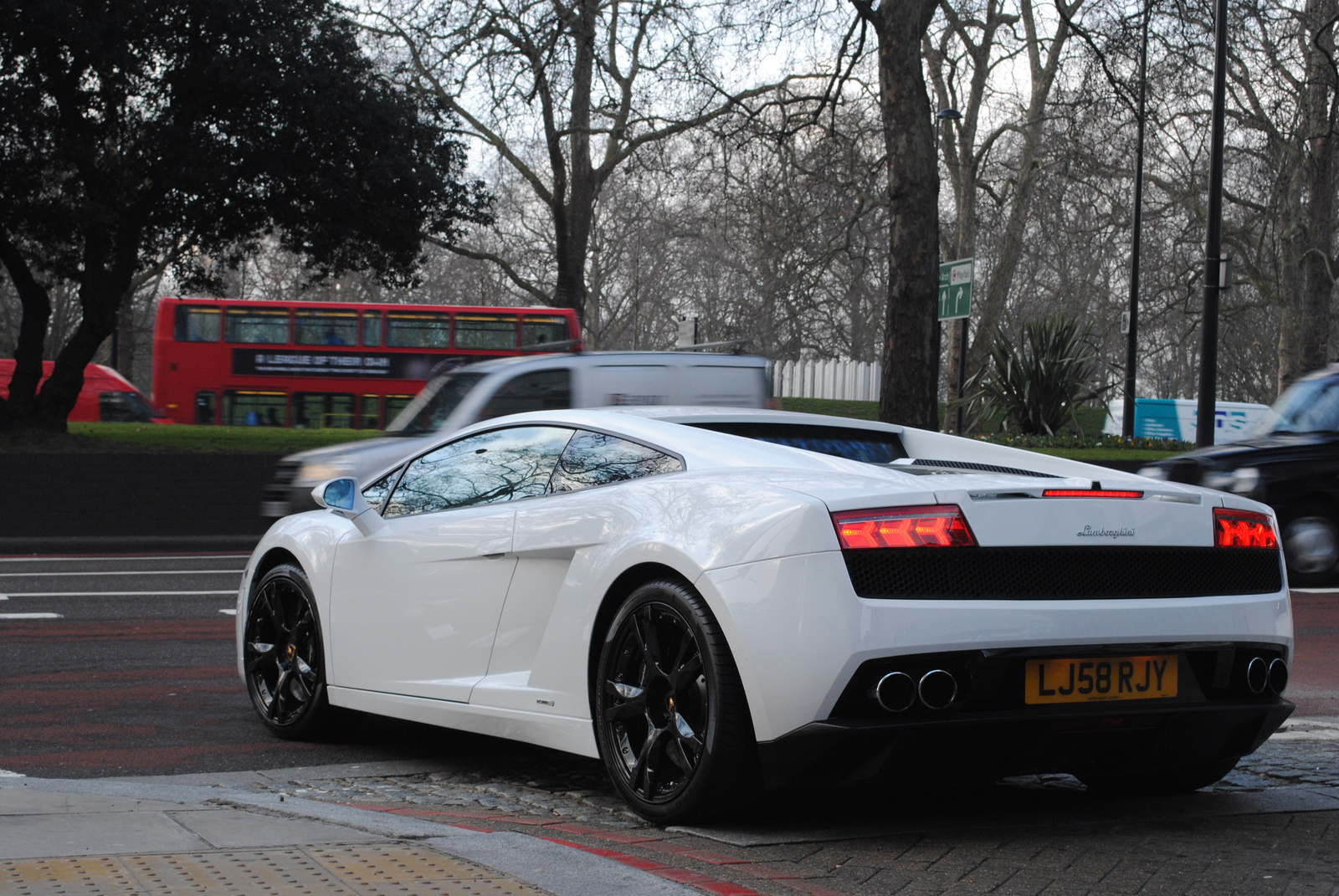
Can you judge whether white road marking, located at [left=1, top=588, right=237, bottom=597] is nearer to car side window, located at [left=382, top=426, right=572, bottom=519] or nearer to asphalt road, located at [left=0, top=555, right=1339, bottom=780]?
asphalt road, located at [left=0, top=555, right=1339, bottom=780]

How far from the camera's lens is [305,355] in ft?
107

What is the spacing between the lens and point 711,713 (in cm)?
393

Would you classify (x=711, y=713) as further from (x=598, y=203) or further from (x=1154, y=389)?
(x=1154, y=389)

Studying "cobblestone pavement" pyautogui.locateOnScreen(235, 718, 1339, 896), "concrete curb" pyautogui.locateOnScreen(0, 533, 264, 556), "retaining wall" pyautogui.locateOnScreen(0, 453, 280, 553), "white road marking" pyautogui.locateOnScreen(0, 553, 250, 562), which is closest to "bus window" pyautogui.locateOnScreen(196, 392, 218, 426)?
"retaining wall" pyautogui.locateOnScreen(0, 453, 280, 553)

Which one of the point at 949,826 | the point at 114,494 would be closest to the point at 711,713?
the point at 949,826

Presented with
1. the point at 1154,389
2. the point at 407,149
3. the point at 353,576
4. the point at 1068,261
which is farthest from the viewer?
the point at 1154,389

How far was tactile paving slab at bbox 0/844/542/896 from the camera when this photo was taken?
121 inches

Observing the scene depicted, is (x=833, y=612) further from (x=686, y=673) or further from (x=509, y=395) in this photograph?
(x=509, y=395)

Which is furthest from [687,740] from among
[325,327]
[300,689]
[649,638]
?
[325,327]

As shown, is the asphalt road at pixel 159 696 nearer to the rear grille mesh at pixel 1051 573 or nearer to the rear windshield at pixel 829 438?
the rear windshield at pixel 829 438

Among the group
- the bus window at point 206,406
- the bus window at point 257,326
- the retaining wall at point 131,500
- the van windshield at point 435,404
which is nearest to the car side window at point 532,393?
the van windshield at point 435,404

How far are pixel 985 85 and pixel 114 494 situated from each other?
24476mm

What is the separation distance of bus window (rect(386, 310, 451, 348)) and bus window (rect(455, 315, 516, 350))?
1.10ft

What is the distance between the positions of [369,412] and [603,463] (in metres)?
28.6
